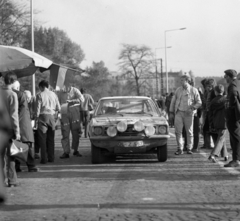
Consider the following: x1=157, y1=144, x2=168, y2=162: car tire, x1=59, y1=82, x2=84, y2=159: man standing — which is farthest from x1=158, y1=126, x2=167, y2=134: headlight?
x1=59, y1=82, x2=84, y2=159: man standing

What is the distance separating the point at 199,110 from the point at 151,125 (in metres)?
3.65

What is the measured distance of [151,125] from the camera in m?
11.0

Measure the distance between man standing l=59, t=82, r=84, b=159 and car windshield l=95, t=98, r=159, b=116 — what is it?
0.87 meters

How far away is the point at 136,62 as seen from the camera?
82.9 meters

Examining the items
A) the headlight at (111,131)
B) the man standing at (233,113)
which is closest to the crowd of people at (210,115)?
the man standing at (233,113)

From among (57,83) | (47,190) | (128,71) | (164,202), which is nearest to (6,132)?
(164,202)

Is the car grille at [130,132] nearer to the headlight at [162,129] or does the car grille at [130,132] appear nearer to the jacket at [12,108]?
the headlight at [162,129]

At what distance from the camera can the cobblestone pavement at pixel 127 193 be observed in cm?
597

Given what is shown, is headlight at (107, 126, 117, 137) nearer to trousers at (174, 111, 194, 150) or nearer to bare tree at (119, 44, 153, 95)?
trousers at (174, 111, 194, 150)

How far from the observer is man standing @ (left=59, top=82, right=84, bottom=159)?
41.7 ft

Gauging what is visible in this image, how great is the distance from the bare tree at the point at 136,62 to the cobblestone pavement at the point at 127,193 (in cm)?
7185

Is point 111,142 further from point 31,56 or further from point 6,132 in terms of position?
point 6,132

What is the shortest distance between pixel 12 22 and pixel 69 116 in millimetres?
27521

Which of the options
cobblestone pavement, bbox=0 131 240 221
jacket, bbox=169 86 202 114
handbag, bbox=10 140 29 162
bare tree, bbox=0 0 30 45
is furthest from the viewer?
bare tree, bbox=0 0 30 45
